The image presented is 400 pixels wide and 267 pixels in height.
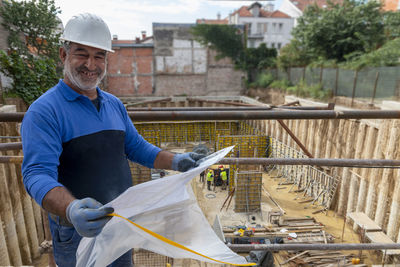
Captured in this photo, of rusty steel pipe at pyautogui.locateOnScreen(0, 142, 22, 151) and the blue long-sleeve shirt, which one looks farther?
rusty steel pipe at pyautogui.locateOnScreen(0, 142, 22, 151)

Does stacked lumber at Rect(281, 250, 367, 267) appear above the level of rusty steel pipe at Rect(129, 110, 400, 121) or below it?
below

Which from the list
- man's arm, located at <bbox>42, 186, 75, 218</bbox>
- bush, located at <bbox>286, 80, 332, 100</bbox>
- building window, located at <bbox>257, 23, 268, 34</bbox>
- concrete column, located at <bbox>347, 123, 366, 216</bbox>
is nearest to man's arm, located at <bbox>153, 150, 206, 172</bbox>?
man's arm, located at <bbox>42, 186, 75, 218</bbox>

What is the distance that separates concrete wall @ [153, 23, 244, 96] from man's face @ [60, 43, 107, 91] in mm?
27014

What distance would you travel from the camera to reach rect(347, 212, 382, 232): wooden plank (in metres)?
7.42

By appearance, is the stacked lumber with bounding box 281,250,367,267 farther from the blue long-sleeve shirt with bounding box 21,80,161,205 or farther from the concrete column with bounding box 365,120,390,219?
the blue long-sleeve shirt with bounding box 21,80,161,205

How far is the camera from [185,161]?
1767 mm

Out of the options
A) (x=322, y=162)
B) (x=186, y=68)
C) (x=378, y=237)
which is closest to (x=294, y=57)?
(x=186, y=68)

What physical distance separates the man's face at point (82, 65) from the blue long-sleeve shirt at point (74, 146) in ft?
0.24

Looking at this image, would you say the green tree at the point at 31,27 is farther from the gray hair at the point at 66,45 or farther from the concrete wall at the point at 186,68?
the gray hair at the point at 66,45

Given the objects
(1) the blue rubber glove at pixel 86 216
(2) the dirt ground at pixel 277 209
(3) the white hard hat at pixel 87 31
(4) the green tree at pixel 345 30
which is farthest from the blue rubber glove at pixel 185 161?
(4) the green tree at pixel 345 30

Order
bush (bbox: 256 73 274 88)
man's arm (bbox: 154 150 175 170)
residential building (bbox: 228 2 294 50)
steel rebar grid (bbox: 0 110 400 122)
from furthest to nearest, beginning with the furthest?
1. residential building (bbox: 228 2 294 50)
2. bush (bbox: 256 73 274 88)
3. steel rebar grid (bbox: 0 110 400 122)
4. man's arm (bbox: 154 150 175 170)

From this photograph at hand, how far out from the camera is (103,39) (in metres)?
1.62

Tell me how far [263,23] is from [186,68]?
18682 mm

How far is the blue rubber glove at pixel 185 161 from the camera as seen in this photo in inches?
69.1
